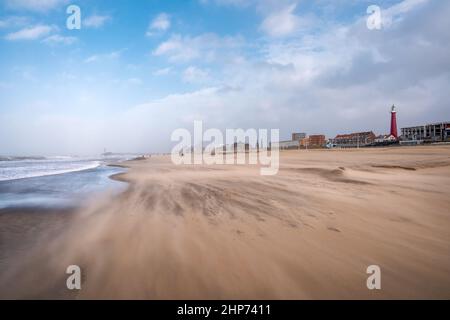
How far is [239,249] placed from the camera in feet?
9.96

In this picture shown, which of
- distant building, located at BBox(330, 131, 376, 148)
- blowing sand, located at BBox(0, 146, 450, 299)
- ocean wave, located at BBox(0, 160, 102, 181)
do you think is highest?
distant building, located at BBox(330, 131, 376, 148)

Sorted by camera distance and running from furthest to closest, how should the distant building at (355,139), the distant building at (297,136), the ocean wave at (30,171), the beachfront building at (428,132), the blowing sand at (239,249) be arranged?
the distant building at (297,136), the distant building at (355,139), the beachfront building at (428,132), the ocean wave at (30,171), the blowing sand at (239,249)

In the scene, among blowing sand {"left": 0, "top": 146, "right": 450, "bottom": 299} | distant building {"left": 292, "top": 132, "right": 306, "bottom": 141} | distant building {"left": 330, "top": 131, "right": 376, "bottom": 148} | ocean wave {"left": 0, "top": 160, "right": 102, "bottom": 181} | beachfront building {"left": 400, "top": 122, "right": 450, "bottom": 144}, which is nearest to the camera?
blowing sand {"left": 0, "top": 146, "right": 450, "bottom": 299}

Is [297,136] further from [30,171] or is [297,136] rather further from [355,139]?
[30,171]

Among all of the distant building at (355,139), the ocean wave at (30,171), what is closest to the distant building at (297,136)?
the distant building at (355,139)

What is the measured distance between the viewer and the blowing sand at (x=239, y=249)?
2.24m

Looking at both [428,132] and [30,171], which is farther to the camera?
[428,132]

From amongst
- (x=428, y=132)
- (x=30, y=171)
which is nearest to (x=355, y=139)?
(x=428, y=132)

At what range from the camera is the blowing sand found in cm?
224

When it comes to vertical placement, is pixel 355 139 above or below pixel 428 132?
below

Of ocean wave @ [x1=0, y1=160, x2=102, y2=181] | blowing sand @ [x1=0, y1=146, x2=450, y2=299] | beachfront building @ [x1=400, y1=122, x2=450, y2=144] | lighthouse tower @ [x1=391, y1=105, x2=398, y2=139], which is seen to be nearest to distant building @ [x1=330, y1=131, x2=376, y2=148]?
beachfront building @ [x1=400, y1=122, x2=450, y2=144]

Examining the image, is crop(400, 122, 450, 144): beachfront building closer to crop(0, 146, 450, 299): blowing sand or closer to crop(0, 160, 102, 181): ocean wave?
crop(0, 146, 450, 299): blowing sand

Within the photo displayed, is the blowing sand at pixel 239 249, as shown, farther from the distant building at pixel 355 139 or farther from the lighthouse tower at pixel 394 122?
the distant building at pixel 355 139
